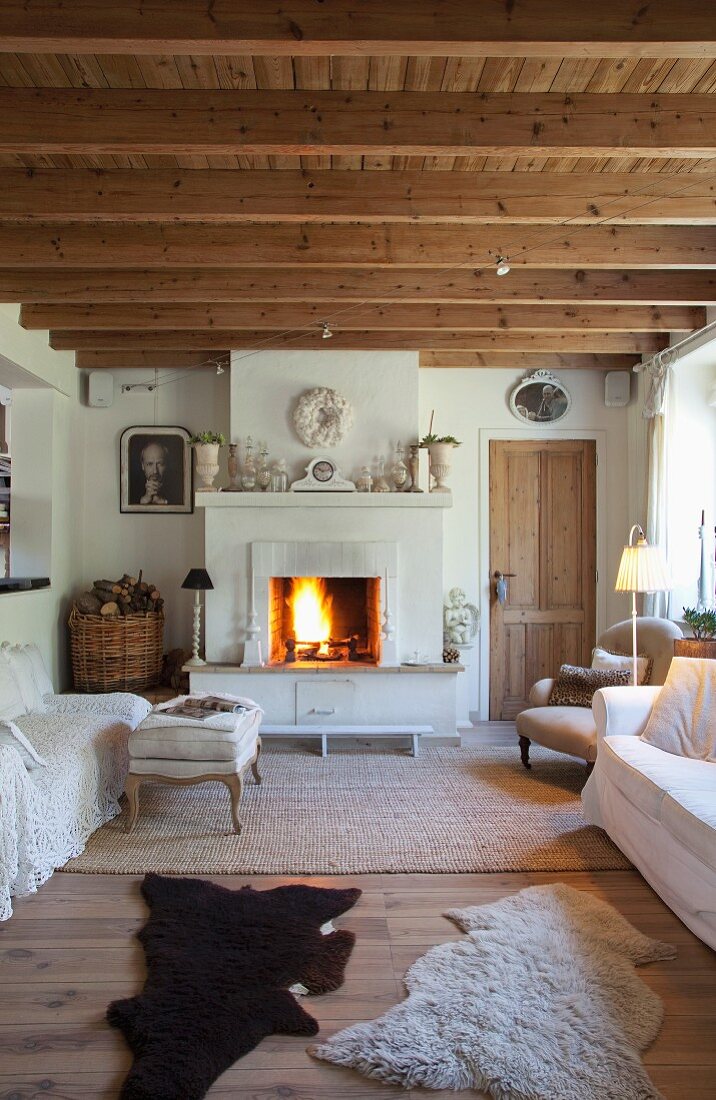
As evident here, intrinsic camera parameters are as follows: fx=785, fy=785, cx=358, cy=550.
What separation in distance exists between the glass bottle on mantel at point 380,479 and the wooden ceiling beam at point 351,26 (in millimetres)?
3240

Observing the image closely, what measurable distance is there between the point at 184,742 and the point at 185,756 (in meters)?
0.07

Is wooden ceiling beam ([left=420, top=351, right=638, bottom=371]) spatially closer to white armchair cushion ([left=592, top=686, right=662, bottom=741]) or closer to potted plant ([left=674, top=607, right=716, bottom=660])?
potted plant ([left=674, top=607, right=716, bottom=660])

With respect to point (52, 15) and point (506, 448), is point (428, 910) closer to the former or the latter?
point (52, 15)

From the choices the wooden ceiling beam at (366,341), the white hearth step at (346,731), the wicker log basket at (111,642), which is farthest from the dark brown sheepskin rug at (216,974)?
the wooden ceiling beam at (366,341)

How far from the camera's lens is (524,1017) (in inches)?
84.7

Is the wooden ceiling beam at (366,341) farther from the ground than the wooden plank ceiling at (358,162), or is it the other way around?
the wooden plank ceiling at (358,162)

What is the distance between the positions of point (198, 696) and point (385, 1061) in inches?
91.4

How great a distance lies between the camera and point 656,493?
17.3ft

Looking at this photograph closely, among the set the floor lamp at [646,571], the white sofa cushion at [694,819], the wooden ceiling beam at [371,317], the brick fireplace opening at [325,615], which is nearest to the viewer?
the white sofa cushion at [694,819]

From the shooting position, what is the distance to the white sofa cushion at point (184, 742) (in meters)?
3.57

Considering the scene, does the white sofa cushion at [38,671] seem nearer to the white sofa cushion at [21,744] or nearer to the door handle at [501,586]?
the white sofa cushion at [21,744]

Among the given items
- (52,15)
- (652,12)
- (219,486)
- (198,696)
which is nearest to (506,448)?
(219,486)

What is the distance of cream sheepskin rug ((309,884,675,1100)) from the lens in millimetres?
1920

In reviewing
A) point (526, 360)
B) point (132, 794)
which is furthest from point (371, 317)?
point (132, 794)
